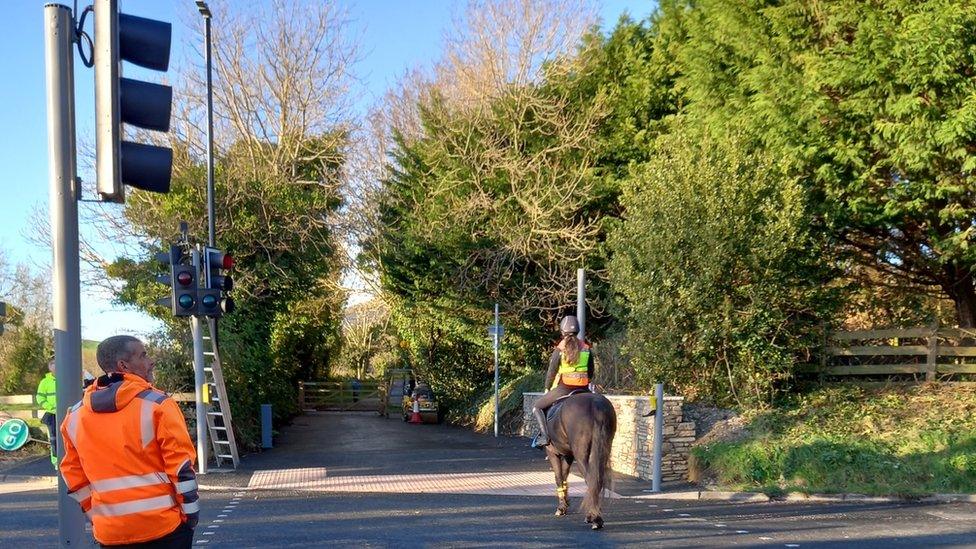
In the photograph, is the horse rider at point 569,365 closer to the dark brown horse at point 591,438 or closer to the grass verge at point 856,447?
the dark brown horse at point 591,438

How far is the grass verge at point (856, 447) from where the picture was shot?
11.7m

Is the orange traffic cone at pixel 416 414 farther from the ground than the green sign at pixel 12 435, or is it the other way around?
the green sign at pixel 12 435

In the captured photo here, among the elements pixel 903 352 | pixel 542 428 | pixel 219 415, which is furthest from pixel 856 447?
pixel 219 415

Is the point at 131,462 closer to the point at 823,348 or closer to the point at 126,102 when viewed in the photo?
the point at 126,102

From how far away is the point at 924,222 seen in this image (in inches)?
675

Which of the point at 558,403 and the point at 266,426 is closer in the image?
the point at 558,403

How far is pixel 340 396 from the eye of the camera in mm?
43406

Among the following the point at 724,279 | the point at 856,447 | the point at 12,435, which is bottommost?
the point at 12,435

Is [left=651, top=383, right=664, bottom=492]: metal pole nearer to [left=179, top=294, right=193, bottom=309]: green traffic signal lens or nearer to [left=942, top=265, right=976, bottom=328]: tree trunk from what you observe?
[left=179, top=294, right=193, bottom=309]: green traffic signal lens

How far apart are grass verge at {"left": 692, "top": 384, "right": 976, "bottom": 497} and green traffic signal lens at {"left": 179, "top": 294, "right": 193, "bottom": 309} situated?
777 cm

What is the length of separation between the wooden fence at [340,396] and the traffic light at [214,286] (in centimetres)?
2734

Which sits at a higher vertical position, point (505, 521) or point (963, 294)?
point (963, 294)

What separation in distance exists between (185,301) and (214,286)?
0.63m

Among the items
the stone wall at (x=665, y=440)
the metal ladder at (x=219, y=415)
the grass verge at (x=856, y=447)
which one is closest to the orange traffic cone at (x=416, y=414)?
the metal ladder at (x=219, y=415)
